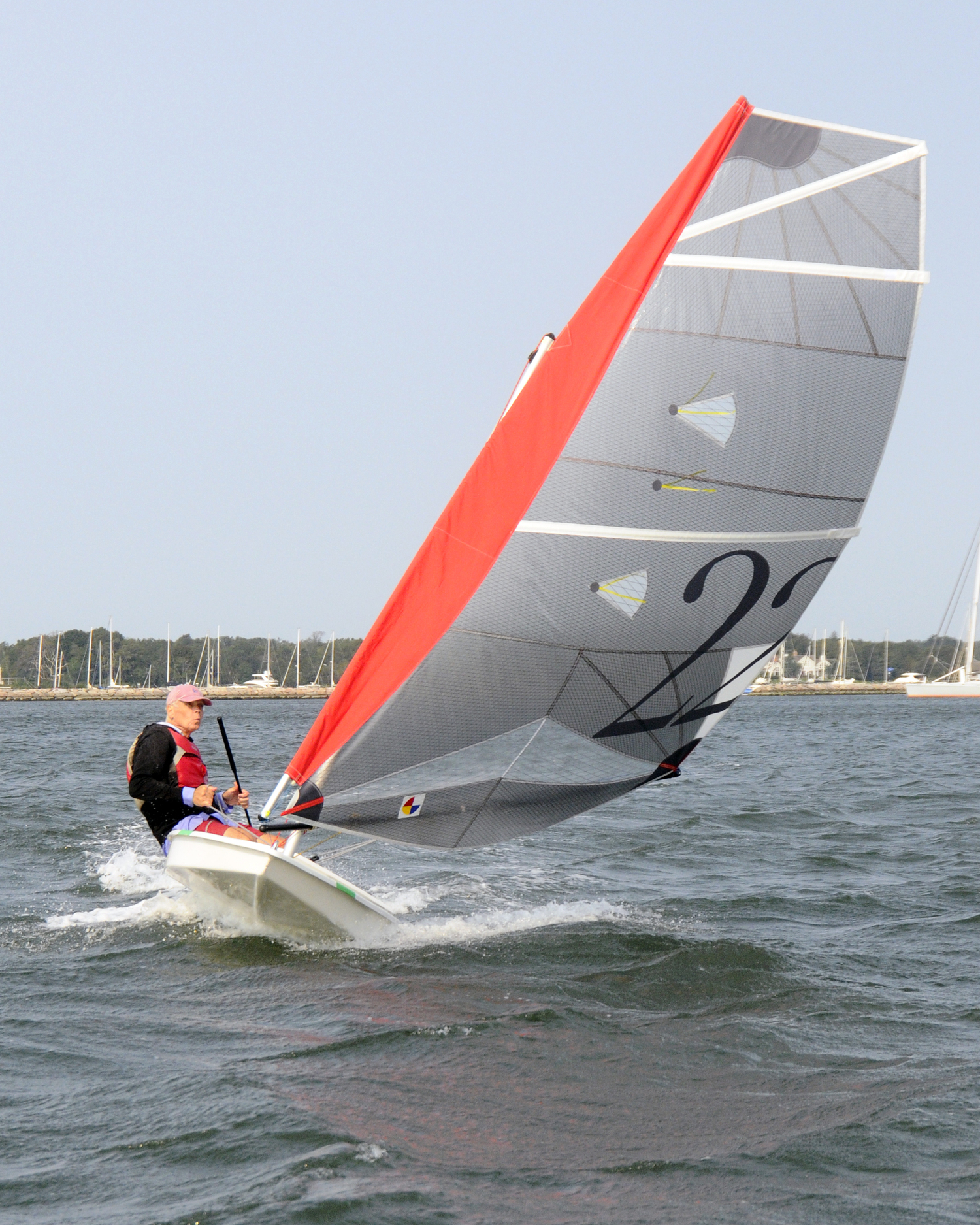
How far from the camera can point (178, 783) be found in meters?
7.25

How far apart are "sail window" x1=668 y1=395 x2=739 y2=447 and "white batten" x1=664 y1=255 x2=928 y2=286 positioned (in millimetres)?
716

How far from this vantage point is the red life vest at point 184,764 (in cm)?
725

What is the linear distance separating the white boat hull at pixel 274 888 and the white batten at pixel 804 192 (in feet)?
13.5

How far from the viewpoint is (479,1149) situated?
420 centimetres

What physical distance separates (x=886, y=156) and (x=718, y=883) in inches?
227

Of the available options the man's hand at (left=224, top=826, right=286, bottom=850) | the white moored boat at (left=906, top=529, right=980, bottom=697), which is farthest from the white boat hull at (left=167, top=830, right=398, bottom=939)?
the white moored boat at (left=906, top=529, right=980, bottom=697)

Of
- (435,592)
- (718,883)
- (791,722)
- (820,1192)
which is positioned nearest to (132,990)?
(435,592)

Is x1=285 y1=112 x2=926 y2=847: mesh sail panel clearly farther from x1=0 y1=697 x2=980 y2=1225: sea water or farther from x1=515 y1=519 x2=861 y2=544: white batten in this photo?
x1=0 y1=697 x2=980 y2=1225: sea water

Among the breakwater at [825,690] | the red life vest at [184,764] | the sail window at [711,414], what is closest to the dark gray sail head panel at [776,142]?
the sail window at [711,414]

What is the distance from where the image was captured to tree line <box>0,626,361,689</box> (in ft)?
381

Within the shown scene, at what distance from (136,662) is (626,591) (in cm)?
12300

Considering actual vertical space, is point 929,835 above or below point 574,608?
below

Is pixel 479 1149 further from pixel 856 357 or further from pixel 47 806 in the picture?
pixel 47 806

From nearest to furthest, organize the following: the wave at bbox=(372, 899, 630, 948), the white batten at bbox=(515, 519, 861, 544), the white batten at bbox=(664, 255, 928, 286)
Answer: the white batten at bbox=(664, 255, 928, 286), the white batten at bbox=(515, 519, 861, 544), the wave at bbox=(372, 899, 630, 948)
